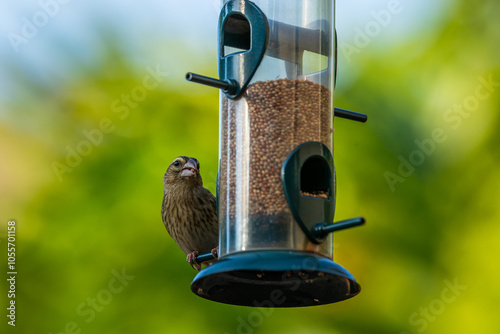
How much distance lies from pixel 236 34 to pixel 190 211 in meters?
2.36

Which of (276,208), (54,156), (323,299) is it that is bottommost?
(323,299)

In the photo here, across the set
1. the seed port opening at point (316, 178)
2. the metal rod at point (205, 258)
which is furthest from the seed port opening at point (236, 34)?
the metal rod at point (205, 258)

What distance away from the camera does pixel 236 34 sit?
7.81m

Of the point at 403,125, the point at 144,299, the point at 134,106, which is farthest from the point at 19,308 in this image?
the point at 403,125

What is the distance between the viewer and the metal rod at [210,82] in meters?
6.93

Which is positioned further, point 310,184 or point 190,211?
point 190,211

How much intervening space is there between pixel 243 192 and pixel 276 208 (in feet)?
0.98

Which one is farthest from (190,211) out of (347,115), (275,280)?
(275,280)

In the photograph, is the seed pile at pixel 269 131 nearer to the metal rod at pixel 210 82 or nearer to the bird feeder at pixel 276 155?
the bird feeder at pixel 276 155

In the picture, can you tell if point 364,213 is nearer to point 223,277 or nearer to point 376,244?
point 376,244

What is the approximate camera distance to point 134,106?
419 inches

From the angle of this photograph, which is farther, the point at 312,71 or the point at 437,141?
the point at 437,141

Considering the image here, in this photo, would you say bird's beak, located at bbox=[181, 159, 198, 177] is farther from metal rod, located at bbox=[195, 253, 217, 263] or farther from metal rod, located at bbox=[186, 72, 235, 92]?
metal rod, located at bbox=[186, 72, 235, 92]

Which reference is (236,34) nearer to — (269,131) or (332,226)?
(269,131)
